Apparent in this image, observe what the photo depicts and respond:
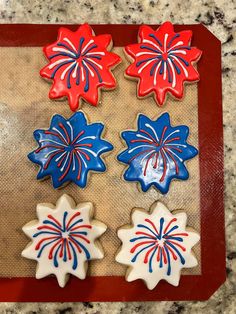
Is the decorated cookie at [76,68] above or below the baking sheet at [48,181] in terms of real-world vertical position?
above

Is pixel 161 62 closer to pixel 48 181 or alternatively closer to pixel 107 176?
pixel 107 176

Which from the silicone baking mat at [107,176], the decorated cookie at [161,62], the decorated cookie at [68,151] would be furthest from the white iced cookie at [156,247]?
the decorated cookie at [161,62]

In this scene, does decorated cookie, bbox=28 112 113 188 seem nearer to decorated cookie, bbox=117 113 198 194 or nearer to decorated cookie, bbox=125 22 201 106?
decorated cookie, bbox=117 113 198 194

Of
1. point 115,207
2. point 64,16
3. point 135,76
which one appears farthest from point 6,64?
point 115,207

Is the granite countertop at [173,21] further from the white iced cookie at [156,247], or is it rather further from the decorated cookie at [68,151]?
the decorated cookie at [68,151]

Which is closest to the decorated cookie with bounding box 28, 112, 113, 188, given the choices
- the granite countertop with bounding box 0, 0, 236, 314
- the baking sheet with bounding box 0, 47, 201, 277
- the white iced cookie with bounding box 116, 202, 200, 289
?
the baking sheet with bounding box 0, 47, 201, 277
